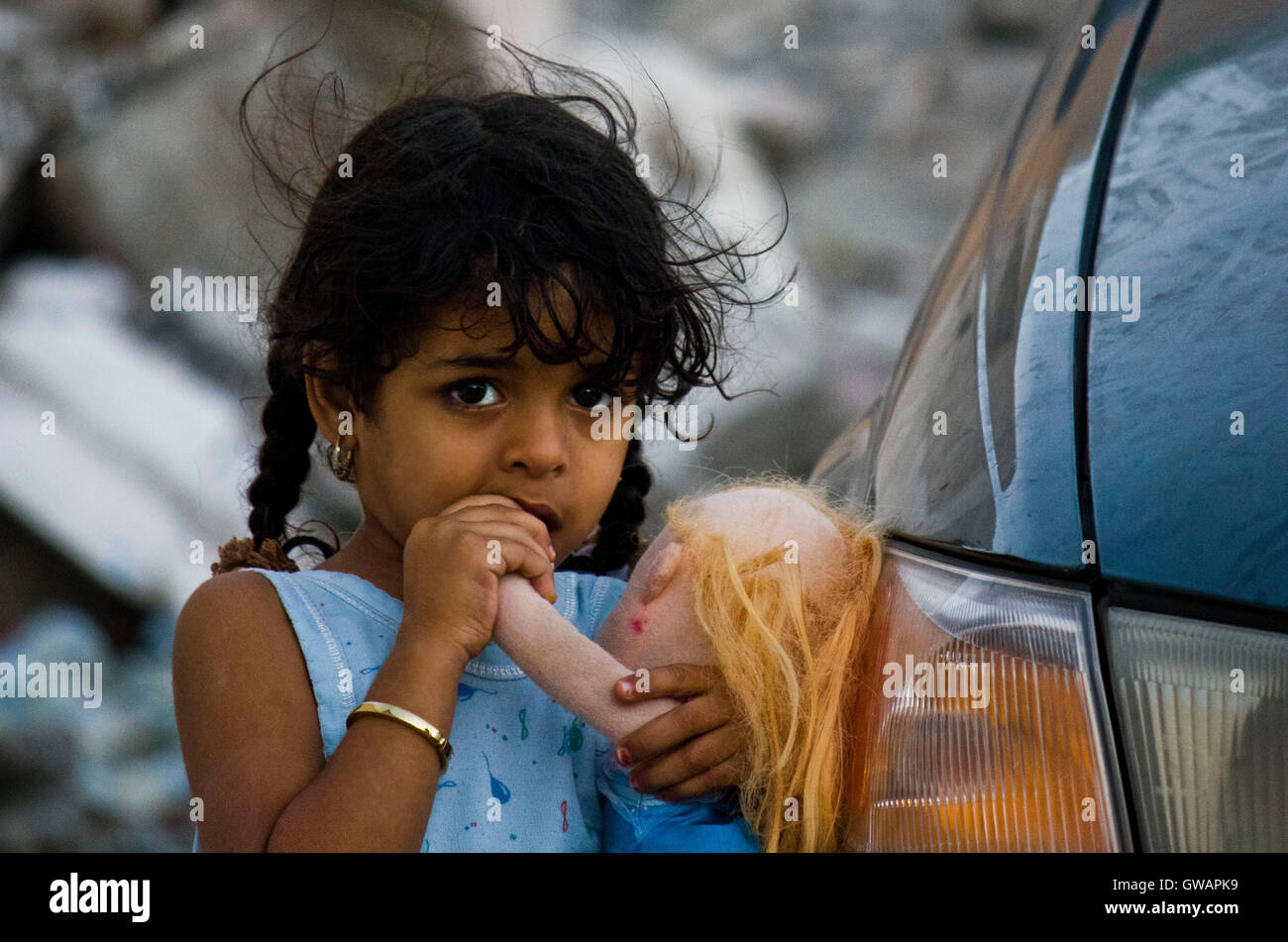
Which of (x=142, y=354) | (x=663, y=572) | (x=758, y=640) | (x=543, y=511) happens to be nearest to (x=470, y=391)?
(x=543, y=511)

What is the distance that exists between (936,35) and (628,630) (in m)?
4.34

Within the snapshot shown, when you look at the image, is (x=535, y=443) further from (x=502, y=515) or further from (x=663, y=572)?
(x=663, y=572)

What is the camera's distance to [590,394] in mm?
1312

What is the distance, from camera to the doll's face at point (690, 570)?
4.07ft

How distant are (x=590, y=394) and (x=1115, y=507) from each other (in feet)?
1.86

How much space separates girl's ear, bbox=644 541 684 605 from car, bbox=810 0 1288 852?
0.21 meters

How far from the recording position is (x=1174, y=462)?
0.93m

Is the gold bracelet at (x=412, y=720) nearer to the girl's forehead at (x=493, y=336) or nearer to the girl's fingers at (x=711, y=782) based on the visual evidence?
the girl's fingers at (x=711, y=782)

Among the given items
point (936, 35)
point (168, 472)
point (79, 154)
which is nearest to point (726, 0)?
point (936, 35)

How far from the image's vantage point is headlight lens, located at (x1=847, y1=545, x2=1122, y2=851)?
2.91ft

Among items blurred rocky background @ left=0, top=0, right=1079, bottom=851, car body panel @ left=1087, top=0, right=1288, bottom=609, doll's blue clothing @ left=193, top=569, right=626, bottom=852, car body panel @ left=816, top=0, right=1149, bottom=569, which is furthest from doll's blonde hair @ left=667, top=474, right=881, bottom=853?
blurred rocky background @ left=0, top=0, right=1079, bottom=851
